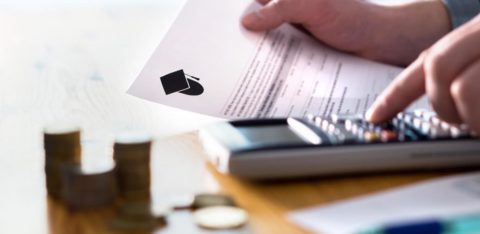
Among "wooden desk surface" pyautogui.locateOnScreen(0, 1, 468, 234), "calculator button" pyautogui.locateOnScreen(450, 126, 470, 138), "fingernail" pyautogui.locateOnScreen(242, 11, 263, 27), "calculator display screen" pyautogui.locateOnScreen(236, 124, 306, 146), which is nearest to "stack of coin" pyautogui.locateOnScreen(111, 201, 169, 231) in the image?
"wooden desk surface" pyautogui.locateOnScreen(0, 1, 468, 234)

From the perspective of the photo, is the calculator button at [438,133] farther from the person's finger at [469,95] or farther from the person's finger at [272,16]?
the person's finger at [272,16]

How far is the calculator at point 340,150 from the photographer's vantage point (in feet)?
1.77

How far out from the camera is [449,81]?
0.58 m

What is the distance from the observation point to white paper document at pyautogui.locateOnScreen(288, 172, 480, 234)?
415 mm

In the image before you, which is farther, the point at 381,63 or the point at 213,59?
the point at 381,63

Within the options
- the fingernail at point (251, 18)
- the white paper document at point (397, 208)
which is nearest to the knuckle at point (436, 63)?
the white paper document at point (397, 208)

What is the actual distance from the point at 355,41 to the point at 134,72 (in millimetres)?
314

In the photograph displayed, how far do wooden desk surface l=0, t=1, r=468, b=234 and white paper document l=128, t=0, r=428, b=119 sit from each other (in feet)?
0.12

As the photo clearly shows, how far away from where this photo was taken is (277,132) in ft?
2.02

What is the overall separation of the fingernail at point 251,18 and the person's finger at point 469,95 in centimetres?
36

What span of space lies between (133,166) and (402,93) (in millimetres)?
236

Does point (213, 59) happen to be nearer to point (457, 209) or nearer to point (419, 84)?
point (419, 84)

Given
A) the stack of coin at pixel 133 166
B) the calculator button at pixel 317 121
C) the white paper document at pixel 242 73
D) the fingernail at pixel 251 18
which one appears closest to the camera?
the stack of coin at pixel 133 166

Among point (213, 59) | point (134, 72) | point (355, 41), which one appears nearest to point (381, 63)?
point (355, 41)
